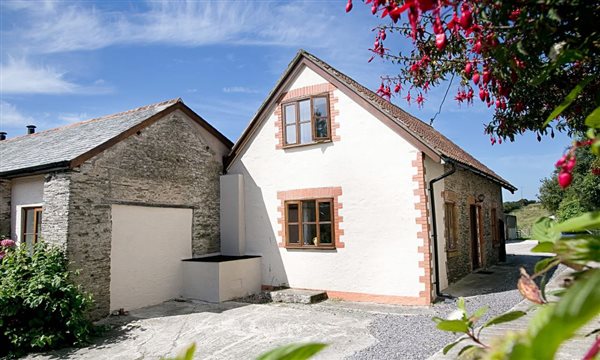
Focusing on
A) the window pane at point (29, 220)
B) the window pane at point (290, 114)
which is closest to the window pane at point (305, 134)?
the window pane at point (290, 114)

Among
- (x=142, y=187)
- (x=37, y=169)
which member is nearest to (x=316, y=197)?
(x=142, y=187)

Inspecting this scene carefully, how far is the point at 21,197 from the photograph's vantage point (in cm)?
1035

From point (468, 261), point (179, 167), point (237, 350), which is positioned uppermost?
point (179, 167)

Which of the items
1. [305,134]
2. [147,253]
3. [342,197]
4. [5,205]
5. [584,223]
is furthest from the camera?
[305,134]

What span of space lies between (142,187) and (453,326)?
10.6m

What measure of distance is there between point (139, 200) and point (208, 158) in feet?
9.81

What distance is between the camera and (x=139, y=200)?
423 inches

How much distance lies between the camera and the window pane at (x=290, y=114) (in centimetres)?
1228

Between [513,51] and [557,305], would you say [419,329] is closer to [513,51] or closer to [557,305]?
[513,51]

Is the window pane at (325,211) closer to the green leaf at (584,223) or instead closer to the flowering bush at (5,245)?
the flowering bush at (5,245)

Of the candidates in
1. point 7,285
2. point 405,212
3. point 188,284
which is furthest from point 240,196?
point 7,285

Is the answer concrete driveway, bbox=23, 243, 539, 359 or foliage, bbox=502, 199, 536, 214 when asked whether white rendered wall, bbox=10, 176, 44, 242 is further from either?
foliage, bbox=502, 199, 536, 214

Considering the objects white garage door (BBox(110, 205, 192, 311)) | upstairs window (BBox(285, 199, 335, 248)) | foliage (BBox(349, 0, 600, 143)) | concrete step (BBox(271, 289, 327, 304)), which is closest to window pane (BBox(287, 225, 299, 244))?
upstairs window (BBox(285, 199, 335, 248))

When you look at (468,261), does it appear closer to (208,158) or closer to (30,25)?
(208,158)
